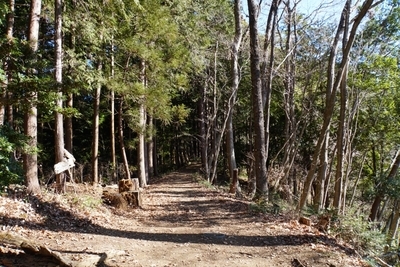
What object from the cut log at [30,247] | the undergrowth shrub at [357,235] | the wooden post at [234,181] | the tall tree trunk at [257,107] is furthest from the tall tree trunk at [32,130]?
the wooden post at [234,181]

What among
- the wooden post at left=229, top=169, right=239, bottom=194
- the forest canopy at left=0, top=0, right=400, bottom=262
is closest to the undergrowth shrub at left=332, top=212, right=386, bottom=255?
→ the forest canopy at left=0, top=0, right=400, bottom=262

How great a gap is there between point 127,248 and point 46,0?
7.95m

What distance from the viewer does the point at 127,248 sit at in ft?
18.1

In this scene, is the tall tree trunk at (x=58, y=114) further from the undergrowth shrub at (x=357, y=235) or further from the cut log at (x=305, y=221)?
the undergrowth shrub at (x=357, y=235)

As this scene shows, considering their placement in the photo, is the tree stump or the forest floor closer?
the forest floor

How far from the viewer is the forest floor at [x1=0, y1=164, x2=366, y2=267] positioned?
4914 millimetres

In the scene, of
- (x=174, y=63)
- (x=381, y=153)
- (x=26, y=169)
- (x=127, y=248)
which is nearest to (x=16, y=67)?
(x=26, y=169)

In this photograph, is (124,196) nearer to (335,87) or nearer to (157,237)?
(157,237)

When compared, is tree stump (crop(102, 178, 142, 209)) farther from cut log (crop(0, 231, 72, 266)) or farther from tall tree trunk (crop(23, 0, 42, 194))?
cut log (crop(0, 231, 72, 266))

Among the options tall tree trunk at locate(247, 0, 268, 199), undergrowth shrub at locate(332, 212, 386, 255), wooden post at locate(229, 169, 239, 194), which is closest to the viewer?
undergrowth shrub at locate(332, 212, 386, 255)

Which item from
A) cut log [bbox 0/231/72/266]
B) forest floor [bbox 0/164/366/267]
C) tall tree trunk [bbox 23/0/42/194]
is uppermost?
tall tree trunk [bbox 23/0/42/194]

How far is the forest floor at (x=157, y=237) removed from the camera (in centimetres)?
491

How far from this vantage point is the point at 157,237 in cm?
638

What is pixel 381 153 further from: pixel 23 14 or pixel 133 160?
pixel 23 14
